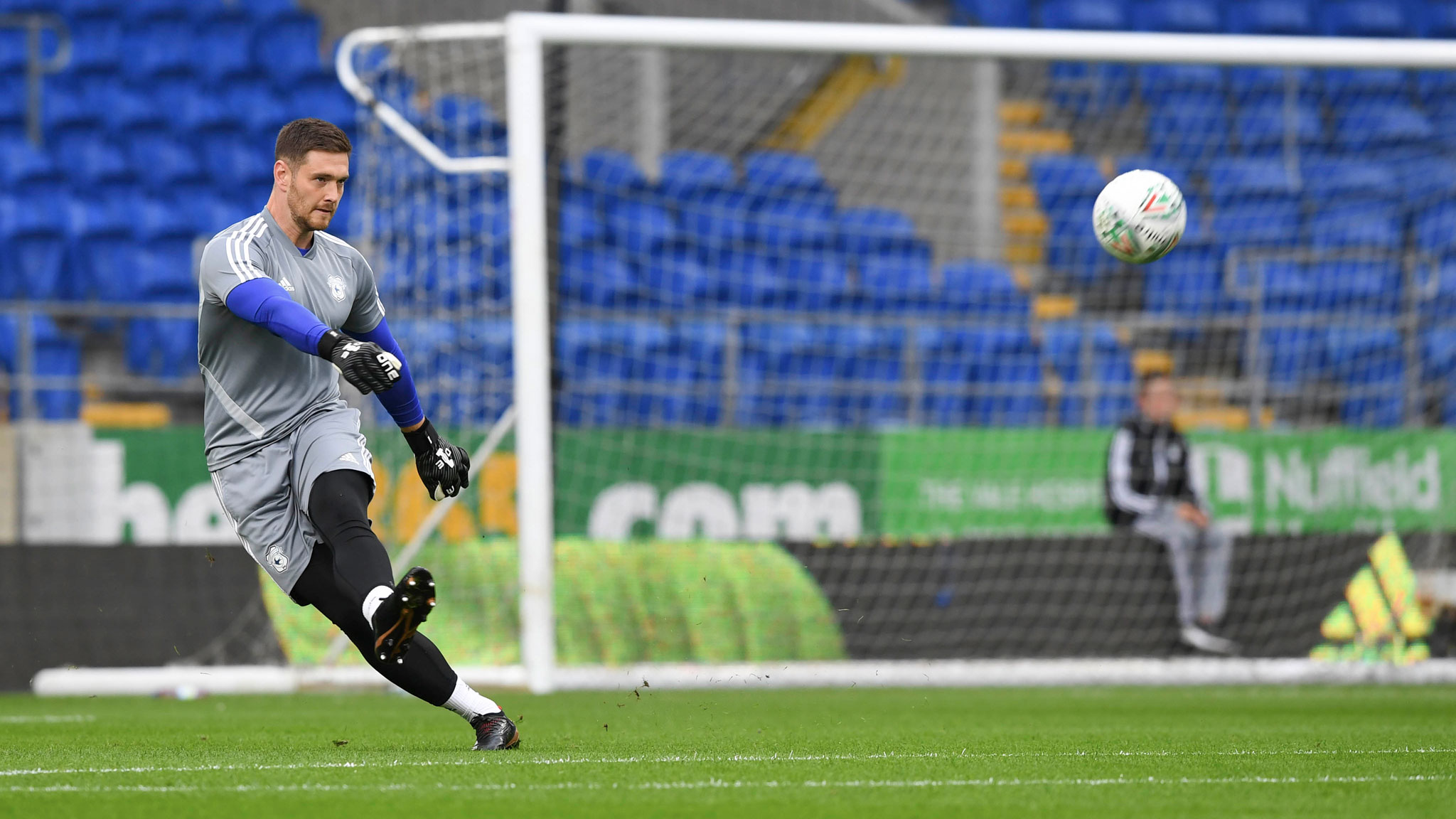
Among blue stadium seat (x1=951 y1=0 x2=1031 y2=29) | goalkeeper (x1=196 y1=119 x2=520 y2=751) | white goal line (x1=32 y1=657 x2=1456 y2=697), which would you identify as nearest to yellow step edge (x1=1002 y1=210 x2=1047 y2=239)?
blue stadium seat (x1=951 y1=0 x2=1031 y2=29)

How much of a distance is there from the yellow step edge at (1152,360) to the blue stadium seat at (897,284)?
4.73 ft

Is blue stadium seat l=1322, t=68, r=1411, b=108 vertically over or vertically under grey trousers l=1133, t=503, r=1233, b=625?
over

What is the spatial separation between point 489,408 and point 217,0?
629cm

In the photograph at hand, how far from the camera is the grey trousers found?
33.2ft

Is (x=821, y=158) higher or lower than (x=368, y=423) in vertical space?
higher

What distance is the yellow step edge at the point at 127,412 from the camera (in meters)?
10.8

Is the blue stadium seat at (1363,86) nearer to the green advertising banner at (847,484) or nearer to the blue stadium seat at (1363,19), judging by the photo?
the blue stadium seat at (1363,19)

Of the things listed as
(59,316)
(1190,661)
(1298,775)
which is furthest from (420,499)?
(1298,775)

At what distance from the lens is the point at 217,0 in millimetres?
14539

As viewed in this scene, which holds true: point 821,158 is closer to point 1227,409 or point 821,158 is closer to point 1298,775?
point 1227,409

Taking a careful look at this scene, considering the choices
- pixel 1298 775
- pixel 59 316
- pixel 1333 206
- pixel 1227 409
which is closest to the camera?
pixel 1298 775

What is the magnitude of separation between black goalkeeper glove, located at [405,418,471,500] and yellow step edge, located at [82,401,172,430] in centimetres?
613

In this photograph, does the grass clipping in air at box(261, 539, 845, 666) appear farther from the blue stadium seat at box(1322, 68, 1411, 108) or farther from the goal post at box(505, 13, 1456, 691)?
the blue stadium seat at box(1322, 68, 1411, 108)

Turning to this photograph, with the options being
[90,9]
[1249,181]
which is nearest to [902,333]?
[1249,181]
